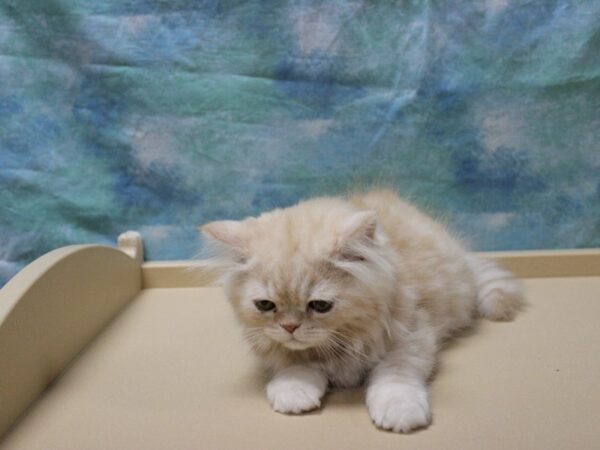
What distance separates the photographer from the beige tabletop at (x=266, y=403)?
49.3 inches

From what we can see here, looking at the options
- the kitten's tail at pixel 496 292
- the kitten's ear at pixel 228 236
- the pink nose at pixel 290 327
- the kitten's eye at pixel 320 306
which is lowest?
the kitten's tail at pixel 496 292

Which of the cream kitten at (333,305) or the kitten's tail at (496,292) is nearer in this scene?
the cream kitten at (333,305)

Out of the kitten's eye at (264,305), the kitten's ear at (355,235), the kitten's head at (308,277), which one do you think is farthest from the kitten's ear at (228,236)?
the kitten's ear at (355,235)

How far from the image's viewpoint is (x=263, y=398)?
57.0 inches

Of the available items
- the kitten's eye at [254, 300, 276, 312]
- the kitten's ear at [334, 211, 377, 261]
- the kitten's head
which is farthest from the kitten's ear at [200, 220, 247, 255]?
the kitten's ear at [334, 211, 377, 261]

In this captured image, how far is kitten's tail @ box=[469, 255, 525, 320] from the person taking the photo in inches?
72.3

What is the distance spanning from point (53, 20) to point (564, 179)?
5.81 feet

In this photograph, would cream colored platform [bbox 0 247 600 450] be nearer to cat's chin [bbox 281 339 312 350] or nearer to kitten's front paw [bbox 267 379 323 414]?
kitten's front paw [bbox 267 379 323 414]

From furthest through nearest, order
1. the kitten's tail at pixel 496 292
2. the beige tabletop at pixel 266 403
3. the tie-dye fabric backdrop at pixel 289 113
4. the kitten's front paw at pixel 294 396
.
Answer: the tie-dye fabric backdrop at pixel 289 113 < the kitten's tail at pixel 496 292 < the kitten's front paw at pixel 294 396 < the beige tabletop at pixel 266 403

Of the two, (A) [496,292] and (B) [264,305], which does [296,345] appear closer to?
(B) [264,305]

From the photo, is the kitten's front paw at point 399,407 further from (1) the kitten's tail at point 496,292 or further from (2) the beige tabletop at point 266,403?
(1) the kitten's tail at point 496,292

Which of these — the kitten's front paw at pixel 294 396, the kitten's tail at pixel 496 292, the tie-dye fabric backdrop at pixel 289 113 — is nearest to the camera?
the kitten's front paw at pixel 294 396

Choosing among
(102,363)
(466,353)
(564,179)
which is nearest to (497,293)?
(466,353)

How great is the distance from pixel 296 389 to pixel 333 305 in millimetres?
203
